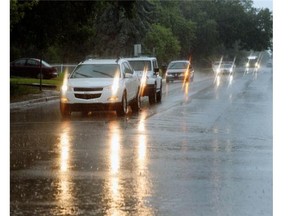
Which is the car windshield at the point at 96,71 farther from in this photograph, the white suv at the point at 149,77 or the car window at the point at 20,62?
the car window at the point at 20,62

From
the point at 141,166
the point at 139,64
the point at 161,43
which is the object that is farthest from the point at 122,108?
the point at 161,43

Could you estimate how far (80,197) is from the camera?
7797 mm

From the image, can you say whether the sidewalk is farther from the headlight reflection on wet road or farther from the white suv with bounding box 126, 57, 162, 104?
the headlight reflection on wet road

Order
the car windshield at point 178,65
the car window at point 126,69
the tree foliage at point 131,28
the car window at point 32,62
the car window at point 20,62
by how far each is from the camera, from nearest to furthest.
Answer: the car window at point 126,69 < the tree foliage at point 131,28 < the car window at point 32,62 < the car window at point 20,62 < the car windshield at point 178,65

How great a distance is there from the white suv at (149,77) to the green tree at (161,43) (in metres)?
39.3

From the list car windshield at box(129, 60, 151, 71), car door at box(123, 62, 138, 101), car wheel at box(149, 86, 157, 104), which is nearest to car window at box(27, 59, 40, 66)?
car windshield at box(129, 60, 151, 71)

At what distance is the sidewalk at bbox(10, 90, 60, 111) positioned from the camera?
78.0 feet

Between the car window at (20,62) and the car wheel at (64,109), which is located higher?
the car window at (20,62)

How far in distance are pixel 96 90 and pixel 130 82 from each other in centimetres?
186

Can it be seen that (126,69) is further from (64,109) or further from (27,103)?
(27,103)

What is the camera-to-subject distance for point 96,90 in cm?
1959

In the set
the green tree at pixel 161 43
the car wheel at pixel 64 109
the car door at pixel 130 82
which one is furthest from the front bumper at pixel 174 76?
the car wheel at pixel 64 109

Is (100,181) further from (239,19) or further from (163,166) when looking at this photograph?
(239,19)

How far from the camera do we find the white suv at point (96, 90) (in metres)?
19.5
